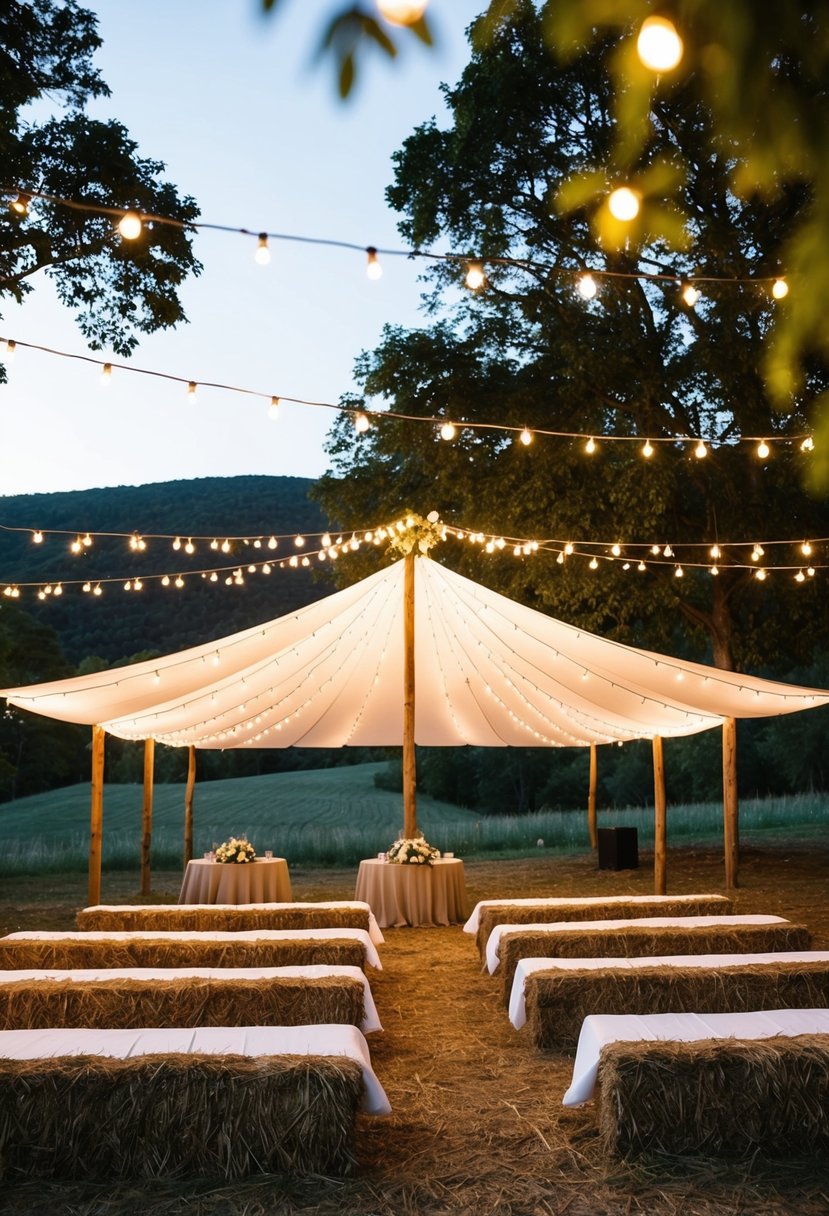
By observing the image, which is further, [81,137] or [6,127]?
[81,137]

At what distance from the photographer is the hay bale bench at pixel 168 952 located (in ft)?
17.0

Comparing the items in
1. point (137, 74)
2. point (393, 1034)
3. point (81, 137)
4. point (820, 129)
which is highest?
point (81, 137)

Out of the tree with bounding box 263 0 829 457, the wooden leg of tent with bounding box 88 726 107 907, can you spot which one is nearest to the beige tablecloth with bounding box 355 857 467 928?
the wooden leg of tent with bounding box 88 726 107 907

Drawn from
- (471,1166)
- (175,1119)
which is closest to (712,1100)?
(471,1166)

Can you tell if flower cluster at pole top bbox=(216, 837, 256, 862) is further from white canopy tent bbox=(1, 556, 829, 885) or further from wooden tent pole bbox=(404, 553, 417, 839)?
wooden tent pole bbox=(404, 553, 417, 839)

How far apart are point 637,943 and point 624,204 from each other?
459 cm

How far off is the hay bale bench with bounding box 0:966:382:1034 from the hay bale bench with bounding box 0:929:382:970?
722mm

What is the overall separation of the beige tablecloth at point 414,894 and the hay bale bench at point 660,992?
3709 millimetres

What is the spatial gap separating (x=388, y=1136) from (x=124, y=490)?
45041 millimetres

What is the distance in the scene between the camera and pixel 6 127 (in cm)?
809

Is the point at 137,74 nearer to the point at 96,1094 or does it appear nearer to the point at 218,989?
the point at 96,1094

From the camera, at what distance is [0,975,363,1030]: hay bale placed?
4.14 metres

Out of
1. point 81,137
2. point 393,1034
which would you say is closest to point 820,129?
point 393,1034

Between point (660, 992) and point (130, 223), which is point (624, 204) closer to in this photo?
point (130, 223)
